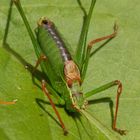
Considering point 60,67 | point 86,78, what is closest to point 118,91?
A: point 86,78

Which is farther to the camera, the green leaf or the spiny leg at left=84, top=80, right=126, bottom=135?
the spiny leg at left=84, top=80, right=126, bottom=135

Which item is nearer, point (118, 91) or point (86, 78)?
point (118, 91)

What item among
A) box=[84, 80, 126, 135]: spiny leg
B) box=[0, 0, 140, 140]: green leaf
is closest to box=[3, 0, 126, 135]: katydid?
box=[84, 80, 126, 135]: spiny leg

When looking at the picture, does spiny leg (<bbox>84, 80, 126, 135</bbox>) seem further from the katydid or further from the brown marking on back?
the brown marking on back

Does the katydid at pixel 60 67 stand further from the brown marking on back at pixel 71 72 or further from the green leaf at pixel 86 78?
the green leaf at pixel 86 78

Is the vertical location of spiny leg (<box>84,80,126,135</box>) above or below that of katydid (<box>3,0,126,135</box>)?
below

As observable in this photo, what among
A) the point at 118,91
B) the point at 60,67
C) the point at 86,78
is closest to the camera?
the point at 118,91

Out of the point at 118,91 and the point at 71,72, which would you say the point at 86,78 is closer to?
the point at 71,72
